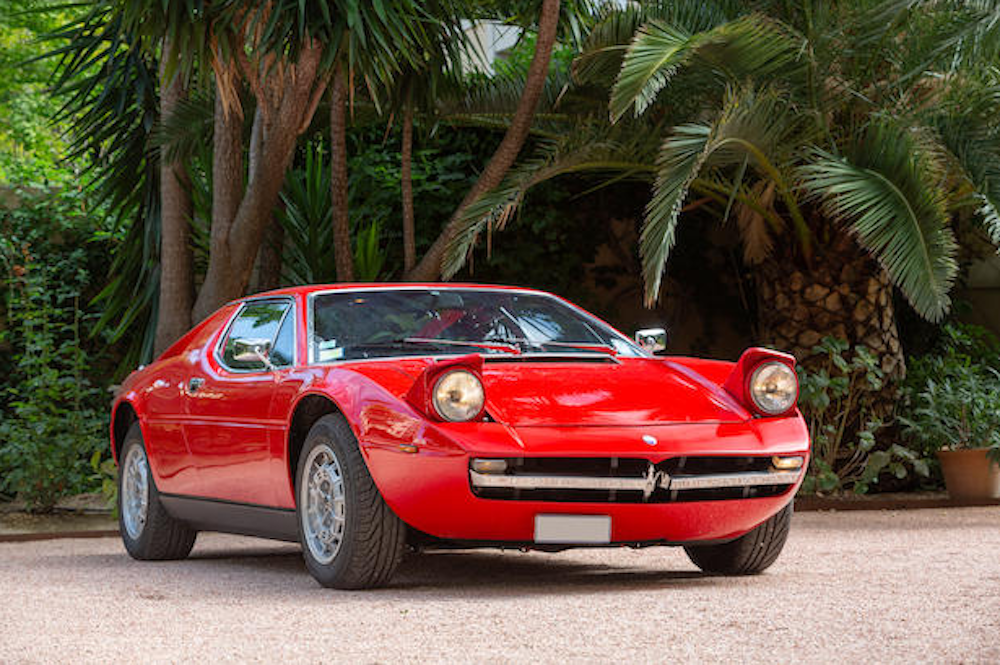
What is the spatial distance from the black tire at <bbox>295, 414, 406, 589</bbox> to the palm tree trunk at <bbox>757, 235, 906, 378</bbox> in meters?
6.28

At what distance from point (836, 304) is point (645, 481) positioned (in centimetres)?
612

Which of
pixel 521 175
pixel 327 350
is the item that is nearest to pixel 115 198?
pixel 521 175

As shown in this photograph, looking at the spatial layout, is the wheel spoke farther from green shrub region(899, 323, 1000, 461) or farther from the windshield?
green shrub region(899, 323, 1000, 461)

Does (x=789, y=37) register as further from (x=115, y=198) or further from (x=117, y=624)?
(x=117, y=624)

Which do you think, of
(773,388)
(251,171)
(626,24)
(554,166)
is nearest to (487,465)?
(773,388)

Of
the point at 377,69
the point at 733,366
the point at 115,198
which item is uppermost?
the point at 377,69

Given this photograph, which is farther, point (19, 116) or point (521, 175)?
point (19, 116)

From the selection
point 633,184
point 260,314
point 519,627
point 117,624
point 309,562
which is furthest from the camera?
point 633,184

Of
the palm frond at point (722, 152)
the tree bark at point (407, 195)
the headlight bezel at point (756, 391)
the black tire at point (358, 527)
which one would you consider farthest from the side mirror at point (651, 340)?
the tree bark at point (407, 195)

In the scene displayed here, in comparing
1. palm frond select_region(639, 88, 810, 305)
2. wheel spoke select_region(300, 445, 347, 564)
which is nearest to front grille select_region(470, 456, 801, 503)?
wheel spoke select_region(300, 445, 347, 564)

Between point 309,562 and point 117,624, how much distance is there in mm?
1018

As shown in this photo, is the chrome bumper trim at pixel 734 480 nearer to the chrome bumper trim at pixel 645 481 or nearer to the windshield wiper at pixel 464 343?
the chrome bumper trim at pixel 645 481

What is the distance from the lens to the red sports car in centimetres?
547

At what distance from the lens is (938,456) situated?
11.2 m
